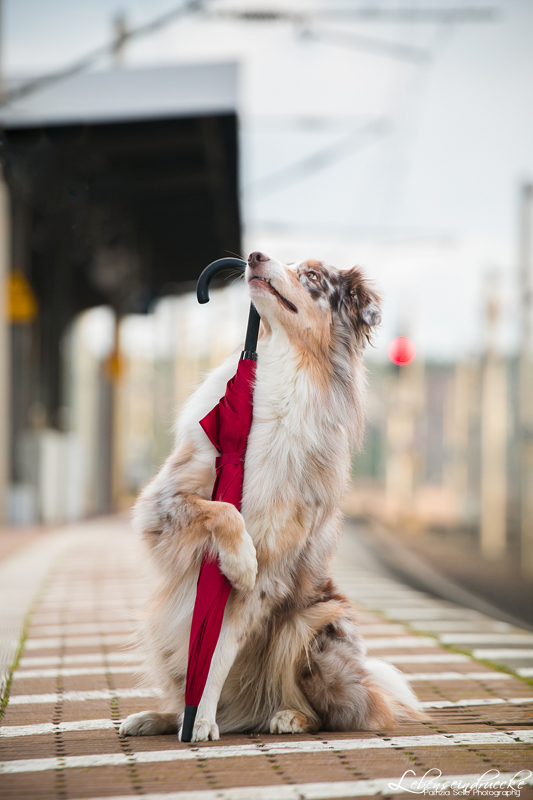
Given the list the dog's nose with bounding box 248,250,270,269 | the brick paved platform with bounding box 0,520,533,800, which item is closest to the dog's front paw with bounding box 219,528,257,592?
the brick paved platform with bounding box 0,520,533,800

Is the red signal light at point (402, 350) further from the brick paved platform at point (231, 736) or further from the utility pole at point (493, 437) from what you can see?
the brick paved platform at point (231, 736)

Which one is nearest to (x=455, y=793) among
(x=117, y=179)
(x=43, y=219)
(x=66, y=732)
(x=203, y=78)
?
(x=66, y=732)

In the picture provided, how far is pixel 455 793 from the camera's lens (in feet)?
7.80

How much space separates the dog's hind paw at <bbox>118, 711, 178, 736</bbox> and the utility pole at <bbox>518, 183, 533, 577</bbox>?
9001 mm

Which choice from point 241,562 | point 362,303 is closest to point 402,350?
point 362,303

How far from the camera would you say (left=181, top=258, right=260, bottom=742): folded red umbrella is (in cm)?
278

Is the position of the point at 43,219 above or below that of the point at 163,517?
above

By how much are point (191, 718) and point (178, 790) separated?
1.52 feet

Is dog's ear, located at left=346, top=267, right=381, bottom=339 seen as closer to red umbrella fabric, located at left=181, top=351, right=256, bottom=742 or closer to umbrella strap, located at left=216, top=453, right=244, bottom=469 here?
red umbrella fabric, located at left=181, top=351, right=256, bottom=742

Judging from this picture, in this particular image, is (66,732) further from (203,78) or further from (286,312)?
(203,78)

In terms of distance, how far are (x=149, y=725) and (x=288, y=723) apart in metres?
0.53

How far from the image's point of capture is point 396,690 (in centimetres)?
330

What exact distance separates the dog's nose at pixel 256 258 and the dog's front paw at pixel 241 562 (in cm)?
96

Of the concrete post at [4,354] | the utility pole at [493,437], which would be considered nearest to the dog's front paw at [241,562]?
the concrete post at [4,354]
